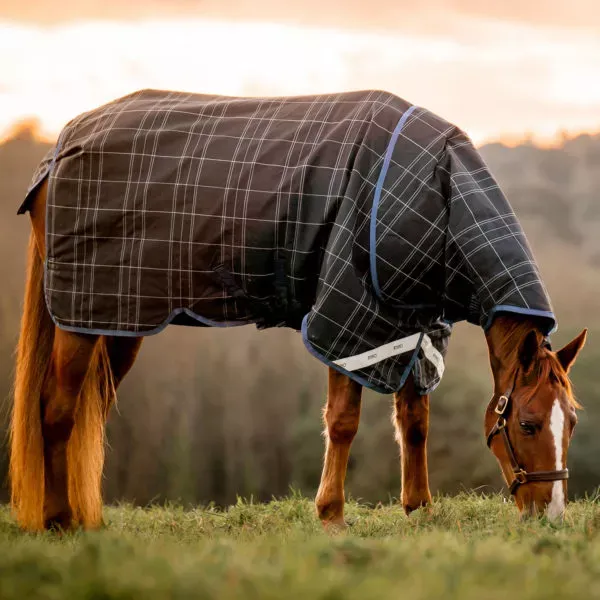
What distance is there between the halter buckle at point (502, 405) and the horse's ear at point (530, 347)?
0.71 ft

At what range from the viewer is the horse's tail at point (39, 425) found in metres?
4.84

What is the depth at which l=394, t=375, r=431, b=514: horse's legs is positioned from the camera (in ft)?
16.9

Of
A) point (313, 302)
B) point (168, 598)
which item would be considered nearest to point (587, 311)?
point (313, 302)

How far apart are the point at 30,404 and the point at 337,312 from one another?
188cm

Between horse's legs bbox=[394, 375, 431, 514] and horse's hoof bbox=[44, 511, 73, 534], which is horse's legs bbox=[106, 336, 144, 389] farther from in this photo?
horse's legs bbox=[394, 375, 431, 514]

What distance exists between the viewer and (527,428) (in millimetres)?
4141

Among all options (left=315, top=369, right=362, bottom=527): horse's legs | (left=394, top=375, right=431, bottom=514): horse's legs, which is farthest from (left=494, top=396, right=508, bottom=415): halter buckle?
(left=394, top=375, right=431, bottom=514): horse's legs

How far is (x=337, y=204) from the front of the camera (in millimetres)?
4461

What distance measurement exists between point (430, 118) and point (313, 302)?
3.79ft

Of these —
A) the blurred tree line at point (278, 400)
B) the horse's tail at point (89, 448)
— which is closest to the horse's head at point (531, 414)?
the horse's tail at point (89, 448)

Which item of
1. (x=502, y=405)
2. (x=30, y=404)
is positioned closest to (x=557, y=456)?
(x=502, y=405)

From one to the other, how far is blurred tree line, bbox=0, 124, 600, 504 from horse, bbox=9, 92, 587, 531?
2841mm

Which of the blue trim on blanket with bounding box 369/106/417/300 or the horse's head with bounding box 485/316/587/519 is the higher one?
the blue trim on blanket with bounding box 369/106/417/300

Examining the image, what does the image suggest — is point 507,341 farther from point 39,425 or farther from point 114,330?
point 39,425
